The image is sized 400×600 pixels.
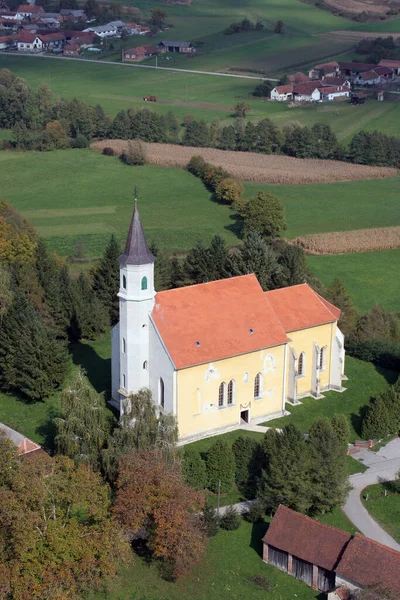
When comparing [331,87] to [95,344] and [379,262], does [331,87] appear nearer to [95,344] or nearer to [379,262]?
[379,262]

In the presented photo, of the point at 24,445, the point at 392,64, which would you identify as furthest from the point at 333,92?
the point at 24,445

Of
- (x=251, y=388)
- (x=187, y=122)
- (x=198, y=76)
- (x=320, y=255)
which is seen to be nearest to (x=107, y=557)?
(x=251, y=388)

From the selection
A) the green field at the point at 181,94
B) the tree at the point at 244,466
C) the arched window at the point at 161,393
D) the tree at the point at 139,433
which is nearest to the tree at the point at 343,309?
the arched window at the point at 161,393

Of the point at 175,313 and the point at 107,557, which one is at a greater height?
the point at 175,313

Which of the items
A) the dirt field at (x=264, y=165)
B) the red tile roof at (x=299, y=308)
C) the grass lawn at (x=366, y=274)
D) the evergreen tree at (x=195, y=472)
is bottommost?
the grass lawn at (x=366, y=274)

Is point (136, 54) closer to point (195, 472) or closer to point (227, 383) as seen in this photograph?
point (227, 383)

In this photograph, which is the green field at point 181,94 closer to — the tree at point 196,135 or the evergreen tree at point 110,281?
the tree at point 196,135
